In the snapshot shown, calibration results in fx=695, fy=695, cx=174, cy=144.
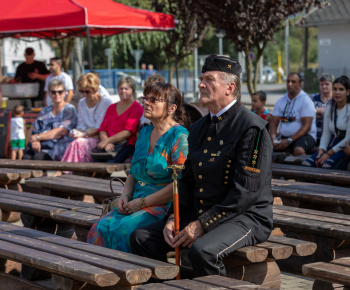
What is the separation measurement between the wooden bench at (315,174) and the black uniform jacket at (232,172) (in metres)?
2.69

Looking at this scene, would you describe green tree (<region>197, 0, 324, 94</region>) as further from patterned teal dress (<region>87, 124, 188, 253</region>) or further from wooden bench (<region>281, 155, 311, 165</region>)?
patterned teal dress (<region>87, 124, 188, 253</region>)

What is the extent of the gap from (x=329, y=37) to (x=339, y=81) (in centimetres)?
2751

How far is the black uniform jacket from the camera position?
3.91 metres

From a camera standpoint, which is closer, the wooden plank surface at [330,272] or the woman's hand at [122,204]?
the wooden plank surface at [330,272]

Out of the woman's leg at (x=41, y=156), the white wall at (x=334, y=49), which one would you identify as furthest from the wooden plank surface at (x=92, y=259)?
the white wall at (x=334, y=49)

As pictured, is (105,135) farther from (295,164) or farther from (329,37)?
(329,37)

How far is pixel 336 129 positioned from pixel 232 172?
3976mm

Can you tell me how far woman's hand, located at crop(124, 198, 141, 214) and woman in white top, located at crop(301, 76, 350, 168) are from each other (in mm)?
3344

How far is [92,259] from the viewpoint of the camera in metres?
3.90

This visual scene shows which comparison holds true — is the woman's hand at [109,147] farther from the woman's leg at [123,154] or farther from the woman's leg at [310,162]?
the woman's leg at [310,162]

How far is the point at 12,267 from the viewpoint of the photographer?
5555 millimetres

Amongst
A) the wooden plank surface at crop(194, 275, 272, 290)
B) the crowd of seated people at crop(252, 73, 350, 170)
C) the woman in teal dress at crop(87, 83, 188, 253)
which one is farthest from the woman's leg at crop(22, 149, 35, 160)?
the wooden plank surface at crop(194, 275, 272, 290)

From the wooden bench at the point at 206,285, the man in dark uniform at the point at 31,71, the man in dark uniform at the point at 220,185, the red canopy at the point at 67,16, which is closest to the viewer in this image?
the wooden bench at the point at 206,285

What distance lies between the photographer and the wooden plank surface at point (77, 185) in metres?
6.41
